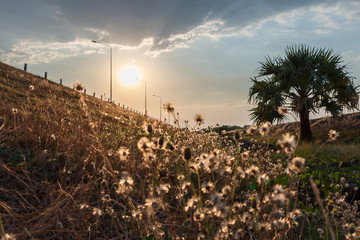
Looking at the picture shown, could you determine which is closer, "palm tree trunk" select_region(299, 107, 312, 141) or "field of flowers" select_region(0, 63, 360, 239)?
"field of flowers" select_region(0, 63, 360, 239)

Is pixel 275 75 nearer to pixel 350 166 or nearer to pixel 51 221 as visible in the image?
pixel 350 166

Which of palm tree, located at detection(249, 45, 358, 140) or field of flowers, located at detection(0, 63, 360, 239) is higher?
palm tree, located at detection(249, 45, 358, 140)

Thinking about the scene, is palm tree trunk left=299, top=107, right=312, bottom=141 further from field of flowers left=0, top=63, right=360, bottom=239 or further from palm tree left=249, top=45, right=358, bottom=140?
field of flowers left=0, top=63, right=360, bottom=239

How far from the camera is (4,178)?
3582mm

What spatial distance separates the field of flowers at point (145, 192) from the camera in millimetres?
1930

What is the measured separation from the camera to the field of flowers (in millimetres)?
1930

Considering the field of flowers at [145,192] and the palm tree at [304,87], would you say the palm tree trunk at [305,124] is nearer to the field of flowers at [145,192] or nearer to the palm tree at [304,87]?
the palm tree at [304,87]

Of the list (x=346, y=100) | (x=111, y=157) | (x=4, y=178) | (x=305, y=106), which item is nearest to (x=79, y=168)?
(x=111, y=157)

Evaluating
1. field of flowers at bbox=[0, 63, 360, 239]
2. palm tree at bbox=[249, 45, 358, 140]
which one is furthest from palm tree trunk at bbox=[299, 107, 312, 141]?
field of flowers at bbox=[0, 63, 360, 239]

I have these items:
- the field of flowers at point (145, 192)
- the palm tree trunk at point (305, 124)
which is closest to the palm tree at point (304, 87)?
the palm tree trunk at point (305, 124)

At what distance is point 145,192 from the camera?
10.9ft

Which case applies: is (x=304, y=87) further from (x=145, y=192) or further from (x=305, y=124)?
(x=145, y=192)

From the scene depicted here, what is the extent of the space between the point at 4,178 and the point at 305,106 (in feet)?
43.2

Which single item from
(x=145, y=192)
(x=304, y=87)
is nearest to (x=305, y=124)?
(x=304, y=87)
